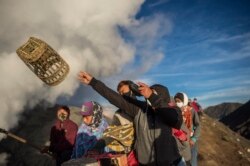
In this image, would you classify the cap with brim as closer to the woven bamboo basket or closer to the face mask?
the woven bamboo basket

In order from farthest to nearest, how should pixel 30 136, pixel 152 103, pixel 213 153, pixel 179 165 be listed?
1. pixel 30 136
2. pixel 213 153
3. pixel 179 165
4. pixel 152 103

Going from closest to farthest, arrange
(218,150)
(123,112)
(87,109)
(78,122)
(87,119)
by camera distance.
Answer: (123,112), (87,109), (87,119), (218,150), (78,122)

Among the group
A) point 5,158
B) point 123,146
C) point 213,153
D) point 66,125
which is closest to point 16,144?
point 5,158

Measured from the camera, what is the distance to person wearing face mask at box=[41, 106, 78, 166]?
7.53 meters

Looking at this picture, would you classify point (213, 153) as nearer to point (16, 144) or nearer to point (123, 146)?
point (123, 146)

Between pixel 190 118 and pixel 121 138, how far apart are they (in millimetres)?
3980

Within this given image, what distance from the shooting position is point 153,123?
402 centimetres

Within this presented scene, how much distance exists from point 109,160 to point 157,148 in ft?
2.06

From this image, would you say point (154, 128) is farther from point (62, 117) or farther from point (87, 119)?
point (62, 117)

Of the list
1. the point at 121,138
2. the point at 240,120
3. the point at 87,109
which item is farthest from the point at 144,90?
the point at 240,120

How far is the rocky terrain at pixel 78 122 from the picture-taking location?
49.4 feet

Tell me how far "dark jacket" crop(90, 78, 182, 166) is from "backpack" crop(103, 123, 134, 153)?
0.52 ft

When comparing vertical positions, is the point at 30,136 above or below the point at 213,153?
above

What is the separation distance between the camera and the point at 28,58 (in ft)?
19.4
